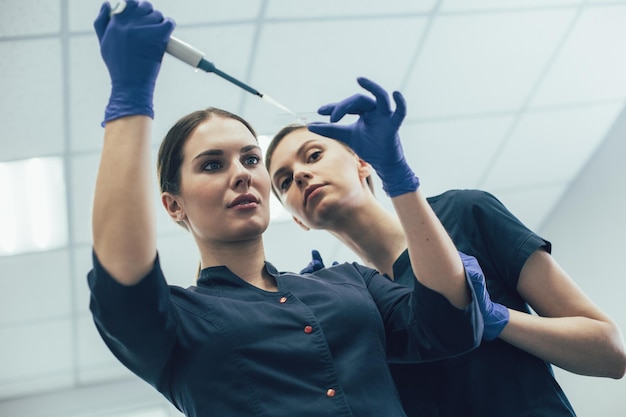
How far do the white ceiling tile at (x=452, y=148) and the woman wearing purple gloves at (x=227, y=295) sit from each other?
8.20 feet

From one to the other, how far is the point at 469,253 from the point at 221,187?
0.71 metres

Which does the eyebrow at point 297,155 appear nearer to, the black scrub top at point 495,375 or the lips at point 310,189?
the lips at point 310,189

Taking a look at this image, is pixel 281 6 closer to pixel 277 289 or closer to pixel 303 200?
pixel 303 200

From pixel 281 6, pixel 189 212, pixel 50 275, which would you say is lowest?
pixel 50 275

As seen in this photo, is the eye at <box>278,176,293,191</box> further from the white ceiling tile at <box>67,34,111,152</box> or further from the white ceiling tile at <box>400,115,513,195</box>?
the white ceiling tile at <box>400,115,513,195</box>

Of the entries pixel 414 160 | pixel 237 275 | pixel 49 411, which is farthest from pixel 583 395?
pixel 237 275

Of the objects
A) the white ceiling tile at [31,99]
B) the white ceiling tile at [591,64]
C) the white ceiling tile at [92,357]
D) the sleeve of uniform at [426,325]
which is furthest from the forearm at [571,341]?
the white ceiling tile at [92,357]

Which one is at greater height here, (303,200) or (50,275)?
(303,200)

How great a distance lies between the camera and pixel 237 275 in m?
1.38

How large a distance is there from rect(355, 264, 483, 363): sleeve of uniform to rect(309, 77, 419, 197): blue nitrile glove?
19cm

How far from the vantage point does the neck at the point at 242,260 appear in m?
1.40

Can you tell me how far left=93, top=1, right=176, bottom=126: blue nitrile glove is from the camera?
3.63ft

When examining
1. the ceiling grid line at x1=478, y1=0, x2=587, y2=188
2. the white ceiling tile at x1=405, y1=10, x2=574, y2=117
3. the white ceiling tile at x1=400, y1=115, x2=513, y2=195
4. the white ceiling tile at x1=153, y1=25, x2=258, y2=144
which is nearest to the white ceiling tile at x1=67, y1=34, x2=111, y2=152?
the white ceiling tile at x1=153, y1=25, x2=258, y2=144

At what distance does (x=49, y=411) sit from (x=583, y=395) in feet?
11.6
